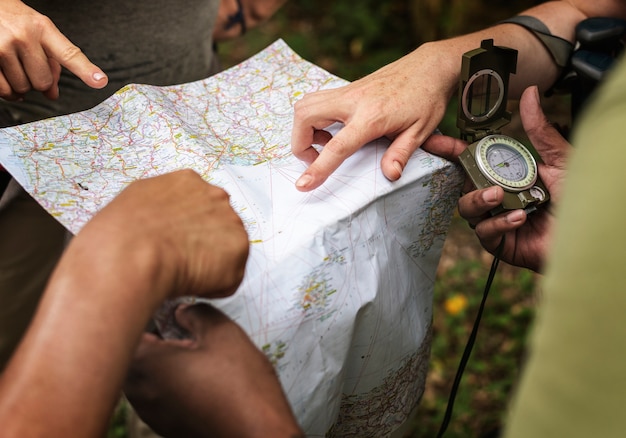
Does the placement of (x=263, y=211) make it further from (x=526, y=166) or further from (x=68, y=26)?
(x=68, y=26)

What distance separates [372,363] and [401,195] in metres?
0.30

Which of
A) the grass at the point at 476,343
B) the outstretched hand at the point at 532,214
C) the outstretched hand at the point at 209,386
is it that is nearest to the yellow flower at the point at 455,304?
the grass at the point at 476,343

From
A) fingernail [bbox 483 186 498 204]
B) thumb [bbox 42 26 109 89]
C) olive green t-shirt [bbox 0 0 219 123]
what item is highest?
thumb [bbox 42 26 109 89]

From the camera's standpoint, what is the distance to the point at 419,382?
1193 mm

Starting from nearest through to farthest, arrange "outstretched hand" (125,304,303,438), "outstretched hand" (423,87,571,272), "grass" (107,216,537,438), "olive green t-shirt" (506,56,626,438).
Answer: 1. "olive green t-shirt" (506,56,626,438)
2. "outstretched hand" (125,304,303,438)
3. "outstretched hand" (423,87,571,272)
4. "grass" (107,216,537,438)

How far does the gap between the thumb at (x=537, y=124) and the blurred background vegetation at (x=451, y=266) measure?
3.23ft

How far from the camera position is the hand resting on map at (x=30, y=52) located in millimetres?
1062

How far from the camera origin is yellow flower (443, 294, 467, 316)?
235 cm

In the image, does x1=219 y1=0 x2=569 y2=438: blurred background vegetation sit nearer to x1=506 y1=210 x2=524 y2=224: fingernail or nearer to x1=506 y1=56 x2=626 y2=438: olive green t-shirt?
x1=506 y1=210 x2=524 y2=224: fingernail

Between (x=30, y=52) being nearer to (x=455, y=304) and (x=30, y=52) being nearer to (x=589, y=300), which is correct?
(x=589, y=300)

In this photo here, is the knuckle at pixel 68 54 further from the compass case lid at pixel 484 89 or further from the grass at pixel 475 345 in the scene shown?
the grass at pixel 475 345

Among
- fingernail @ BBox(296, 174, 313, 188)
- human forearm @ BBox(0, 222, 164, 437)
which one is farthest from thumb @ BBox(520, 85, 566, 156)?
human forearm @ BBox(0, 222, 164, 437)

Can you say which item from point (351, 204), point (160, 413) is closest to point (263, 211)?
point (351, 204)

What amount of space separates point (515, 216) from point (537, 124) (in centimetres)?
25
